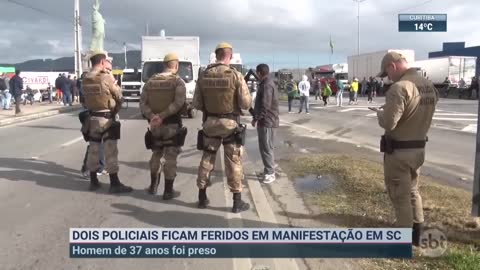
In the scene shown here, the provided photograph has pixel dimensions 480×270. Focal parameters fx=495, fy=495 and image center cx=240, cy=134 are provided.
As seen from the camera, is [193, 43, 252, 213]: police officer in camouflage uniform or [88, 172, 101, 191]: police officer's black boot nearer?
[193, 43, 252, 213]: police officer in camouflage uniform

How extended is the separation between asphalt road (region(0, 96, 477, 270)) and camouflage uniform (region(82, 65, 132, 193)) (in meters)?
0.33

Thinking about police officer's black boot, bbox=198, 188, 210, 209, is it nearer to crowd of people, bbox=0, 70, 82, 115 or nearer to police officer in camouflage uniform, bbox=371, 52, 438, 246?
police officer in camouflage uniform, bbox=371, 52, 438, 246

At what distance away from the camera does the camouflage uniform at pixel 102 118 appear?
6.94 meters

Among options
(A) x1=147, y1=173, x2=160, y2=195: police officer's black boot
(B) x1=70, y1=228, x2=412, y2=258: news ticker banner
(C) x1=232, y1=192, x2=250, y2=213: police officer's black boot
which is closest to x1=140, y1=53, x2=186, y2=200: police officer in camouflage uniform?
(A) x1=147, y1=173, x2=160, y2=195: police officer's black boot

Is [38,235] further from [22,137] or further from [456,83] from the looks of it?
[456,83]

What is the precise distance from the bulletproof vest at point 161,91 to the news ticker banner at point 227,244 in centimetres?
217

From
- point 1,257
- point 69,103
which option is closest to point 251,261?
point 1,257

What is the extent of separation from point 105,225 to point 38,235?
681 millimetres

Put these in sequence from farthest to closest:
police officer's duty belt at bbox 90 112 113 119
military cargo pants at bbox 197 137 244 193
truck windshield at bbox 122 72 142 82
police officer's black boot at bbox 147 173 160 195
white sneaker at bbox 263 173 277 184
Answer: truck windshield at bbox 122 72 142 82 < white sneaker at bbox 263 173 277 184 < police officer's duty belt at bbox 90 112 113 119 < police officer's black boot at bbox 147 173 160 195 < military cargo pants at bbox 197 137 244 193

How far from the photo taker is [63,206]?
626 centimetres

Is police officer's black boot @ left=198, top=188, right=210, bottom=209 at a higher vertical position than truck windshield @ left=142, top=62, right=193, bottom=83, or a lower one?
lower

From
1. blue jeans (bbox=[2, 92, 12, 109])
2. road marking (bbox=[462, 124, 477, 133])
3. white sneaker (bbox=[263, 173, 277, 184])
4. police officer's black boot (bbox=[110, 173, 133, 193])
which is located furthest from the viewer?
blue jeans (bbox=[2, 92, 12, 109])

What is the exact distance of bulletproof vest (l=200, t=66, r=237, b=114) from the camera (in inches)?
223

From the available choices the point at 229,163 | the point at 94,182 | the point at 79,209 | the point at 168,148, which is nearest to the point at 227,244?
the point at 229,163
